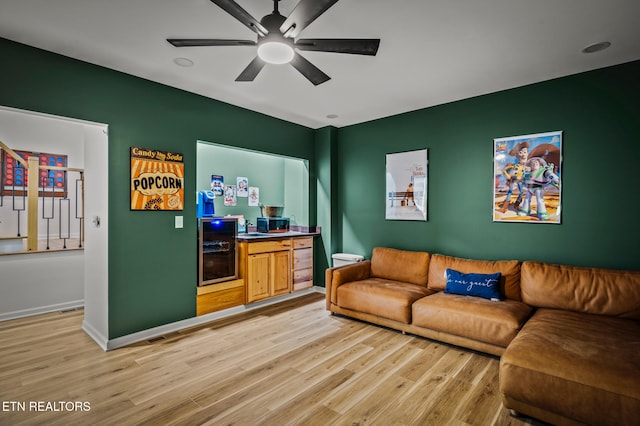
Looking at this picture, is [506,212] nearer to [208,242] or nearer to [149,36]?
[208,242]

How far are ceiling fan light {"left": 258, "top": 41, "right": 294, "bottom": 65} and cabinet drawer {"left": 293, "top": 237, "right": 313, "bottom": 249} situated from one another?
3.13 metres

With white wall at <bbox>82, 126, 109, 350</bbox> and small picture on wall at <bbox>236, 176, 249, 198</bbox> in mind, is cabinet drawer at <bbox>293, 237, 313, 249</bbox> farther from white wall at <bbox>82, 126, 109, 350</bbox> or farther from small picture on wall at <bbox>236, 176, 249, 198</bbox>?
white wall at <bbox>82, 126, 109, 350</bbox>

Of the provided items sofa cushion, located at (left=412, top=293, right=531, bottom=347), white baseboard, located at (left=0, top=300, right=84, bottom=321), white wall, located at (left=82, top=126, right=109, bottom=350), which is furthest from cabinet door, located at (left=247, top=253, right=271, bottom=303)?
white baseboard, located at (left=0, top=300, right=84, bottom=321)

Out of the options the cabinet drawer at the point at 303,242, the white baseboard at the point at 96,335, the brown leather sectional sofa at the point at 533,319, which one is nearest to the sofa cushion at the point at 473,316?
the brown leather sectional sofa at the point at 533,319

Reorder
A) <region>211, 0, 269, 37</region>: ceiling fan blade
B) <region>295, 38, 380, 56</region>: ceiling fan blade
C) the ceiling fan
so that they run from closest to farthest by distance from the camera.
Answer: <region>211, 0, 269, 37</region>: ceiling fan blade, the ceiling fan, <region>295, 38, 380, 56</region>: ceiling fan blade

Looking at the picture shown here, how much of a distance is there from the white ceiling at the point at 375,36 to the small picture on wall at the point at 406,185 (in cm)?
96

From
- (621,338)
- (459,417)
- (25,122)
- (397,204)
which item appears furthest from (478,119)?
(25,122)

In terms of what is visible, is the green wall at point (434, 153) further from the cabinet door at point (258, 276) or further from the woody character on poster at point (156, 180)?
the cabinet door at point (258, 276)

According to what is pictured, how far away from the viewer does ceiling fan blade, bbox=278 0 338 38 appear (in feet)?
5.43

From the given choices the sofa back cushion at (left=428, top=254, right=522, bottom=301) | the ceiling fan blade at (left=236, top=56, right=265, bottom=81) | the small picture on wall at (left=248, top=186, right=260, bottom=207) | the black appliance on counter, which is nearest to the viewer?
the ceiling fan blade at (left=236, top=56, right=265, bottom=81)

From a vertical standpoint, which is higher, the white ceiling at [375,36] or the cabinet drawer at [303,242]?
the white ceiling at [375,36]

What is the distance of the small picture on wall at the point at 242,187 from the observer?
5.18 metres

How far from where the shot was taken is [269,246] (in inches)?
180

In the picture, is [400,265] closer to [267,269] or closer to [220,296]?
[267,269]
